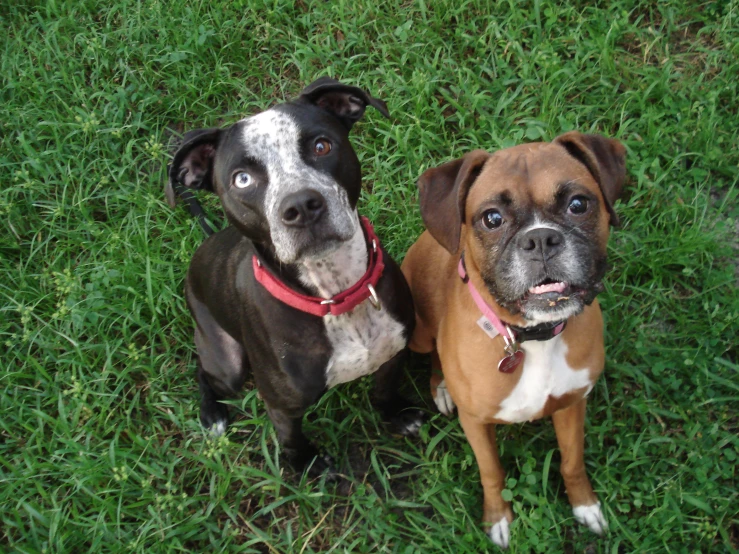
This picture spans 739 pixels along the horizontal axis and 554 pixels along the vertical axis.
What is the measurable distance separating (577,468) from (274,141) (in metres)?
2.25

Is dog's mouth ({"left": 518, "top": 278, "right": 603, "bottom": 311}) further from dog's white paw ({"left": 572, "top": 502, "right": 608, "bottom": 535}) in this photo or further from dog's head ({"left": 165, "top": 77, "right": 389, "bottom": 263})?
dog's white paw ({"left": 572, "top": 502, "right": 608, "bottom": 535})

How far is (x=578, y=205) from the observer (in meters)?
3.09

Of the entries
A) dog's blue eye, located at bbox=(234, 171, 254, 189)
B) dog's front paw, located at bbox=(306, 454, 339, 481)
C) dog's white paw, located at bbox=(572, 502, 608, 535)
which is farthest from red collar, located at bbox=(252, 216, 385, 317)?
dog's white paw, located at bbox=(572, 502, 608, 535)

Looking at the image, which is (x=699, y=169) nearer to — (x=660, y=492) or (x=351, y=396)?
(x=660, y=492)

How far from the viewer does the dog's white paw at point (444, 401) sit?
14.3 feet

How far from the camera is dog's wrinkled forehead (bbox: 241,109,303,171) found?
3328 mm

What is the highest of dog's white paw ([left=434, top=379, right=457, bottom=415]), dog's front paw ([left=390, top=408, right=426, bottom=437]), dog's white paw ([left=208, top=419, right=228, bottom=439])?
dog's white paw ([left=434, top=379, right=457, bottom=415])

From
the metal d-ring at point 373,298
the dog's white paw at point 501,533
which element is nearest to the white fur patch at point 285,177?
the metal d-ring at point 373,298

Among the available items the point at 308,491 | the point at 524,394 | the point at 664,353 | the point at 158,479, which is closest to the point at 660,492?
the point at 664,353

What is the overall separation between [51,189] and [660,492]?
4727 mm

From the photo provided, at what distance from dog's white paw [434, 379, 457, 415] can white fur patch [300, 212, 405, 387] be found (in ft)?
2.17

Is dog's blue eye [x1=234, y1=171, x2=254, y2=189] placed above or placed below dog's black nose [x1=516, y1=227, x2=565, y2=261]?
below

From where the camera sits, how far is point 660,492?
386 centimetres

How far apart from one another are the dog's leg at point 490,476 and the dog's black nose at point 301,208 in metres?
1.28
